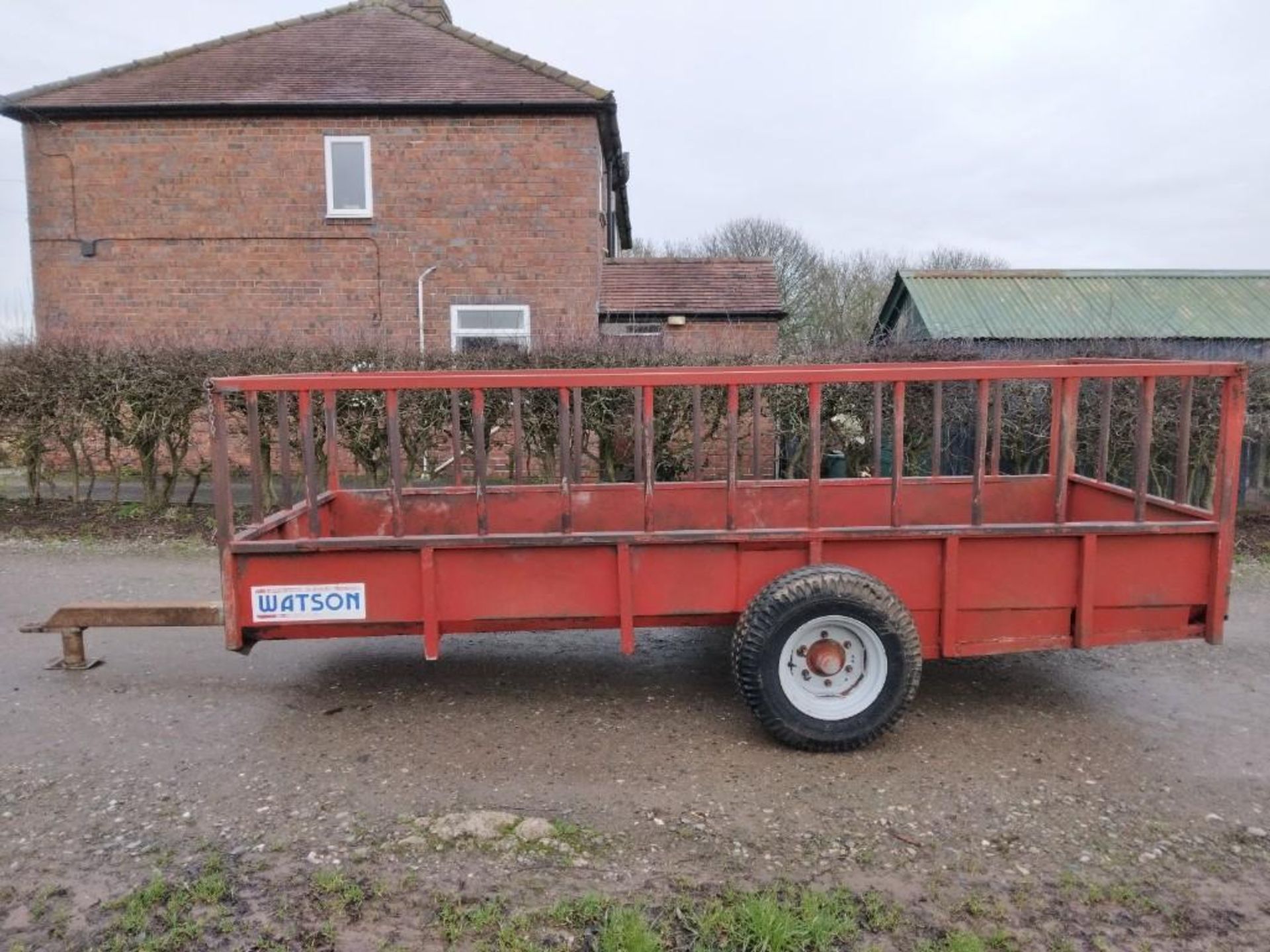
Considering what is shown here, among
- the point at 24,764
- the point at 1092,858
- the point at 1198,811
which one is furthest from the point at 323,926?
the point at 1198,811

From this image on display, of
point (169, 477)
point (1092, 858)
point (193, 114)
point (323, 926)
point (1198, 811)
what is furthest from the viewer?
point (193, 114)

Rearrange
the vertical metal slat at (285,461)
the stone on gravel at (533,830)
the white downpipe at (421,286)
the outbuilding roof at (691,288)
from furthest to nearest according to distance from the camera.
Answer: the outbuilding roof at (691,288) < the white downpipe at (421,286) < the vertical metal slat at (285,461) < the stone on gravel at (533,830)

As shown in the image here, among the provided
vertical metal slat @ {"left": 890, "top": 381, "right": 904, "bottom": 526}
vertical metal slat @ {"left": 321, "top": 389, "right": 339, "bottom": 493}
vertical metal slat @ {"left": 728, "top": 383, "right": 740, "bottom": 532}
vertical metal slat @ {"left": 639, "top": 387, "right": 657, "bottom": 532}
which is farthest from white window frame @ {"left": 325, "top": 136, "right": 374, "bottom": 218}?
vertical metal slat @ {"left": 890, "top": 381, "right": 904, "bottom": 526}

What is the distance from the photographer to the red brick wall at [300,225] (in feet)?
46.4

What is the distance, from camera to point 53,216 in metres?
14.2

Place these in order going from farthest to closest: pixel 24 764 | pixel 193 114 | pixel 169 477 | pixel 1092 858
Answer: pixel 193 114
pixel 169 477
pixel 24 764
pixel 1092 858

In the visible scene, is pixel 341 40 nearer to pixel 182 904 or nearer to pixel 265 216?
pixel 265 216

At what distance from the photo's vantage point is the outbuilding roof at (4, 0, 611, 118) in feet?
45.9

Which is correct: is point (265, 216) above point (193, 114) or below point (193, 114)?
below

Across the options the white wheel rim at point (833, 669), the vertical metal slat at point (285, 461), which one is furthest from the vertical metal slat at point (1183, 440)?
the vertical metal slat at point (285, 461)

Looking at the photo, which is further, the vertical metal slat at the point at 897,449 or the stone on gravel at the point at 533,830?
the vertical metal slat at the point at 897,449

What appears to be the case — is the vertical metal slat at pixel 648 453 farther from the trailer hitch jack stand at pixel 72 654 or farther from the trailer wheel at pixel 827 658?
the trailer hitch jack stand at pixel 72 654

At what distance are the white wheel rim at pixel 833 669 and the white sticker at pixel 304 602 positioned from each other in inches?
78.5

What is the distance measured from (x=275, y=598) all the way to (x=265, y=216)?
39.6ft
